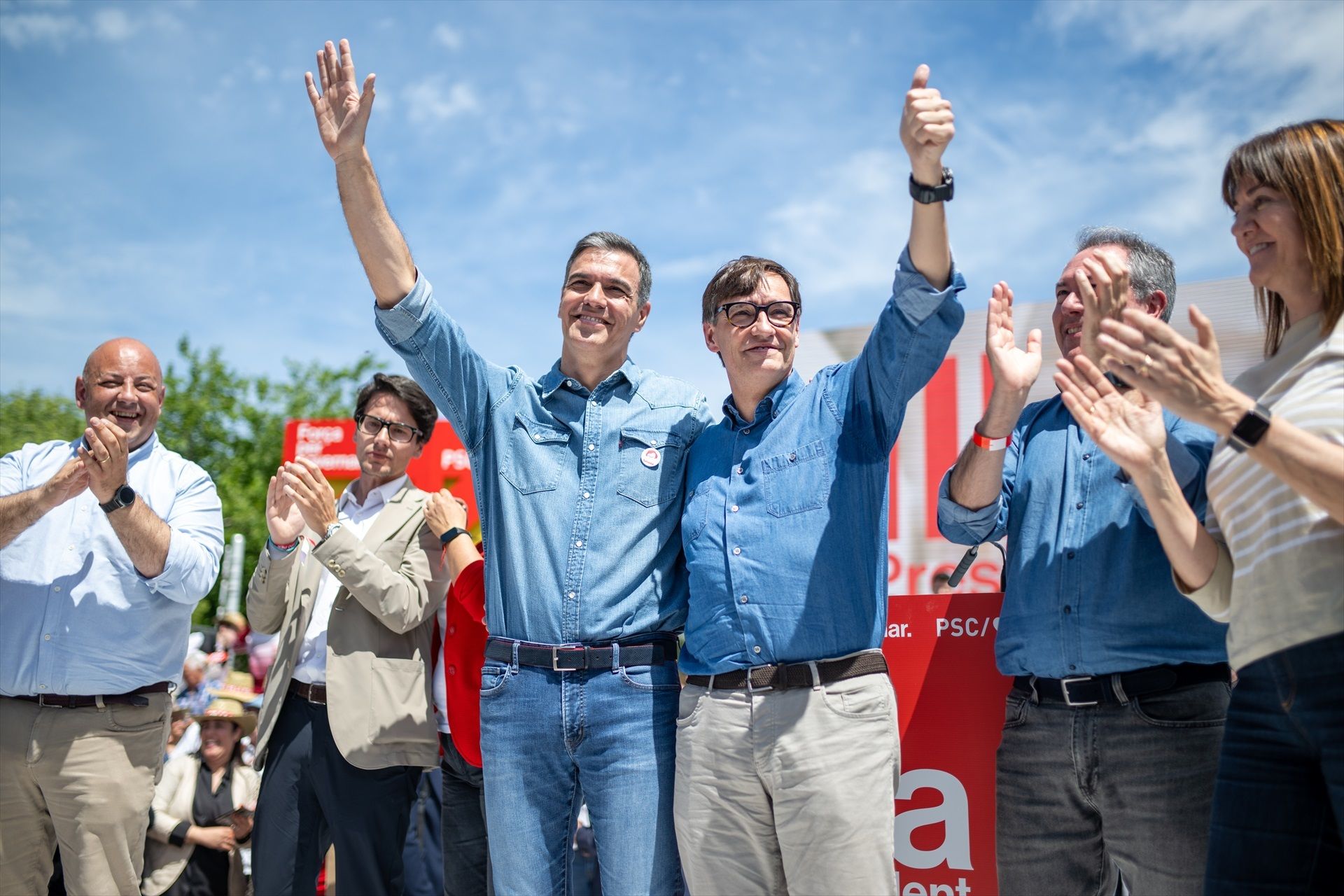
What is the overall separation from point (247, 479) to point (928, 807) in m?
36.0

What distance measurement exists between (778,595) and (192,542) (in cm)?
230

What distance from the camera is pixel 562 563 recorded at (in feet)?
8.96

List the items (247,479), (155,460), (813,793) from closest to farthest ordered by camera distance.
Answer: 1. (813,793)
2. (155,460)
3. (247,479)

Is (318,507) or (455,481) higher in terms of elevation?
(455,481)

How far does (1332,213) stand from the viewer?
1.98 meters

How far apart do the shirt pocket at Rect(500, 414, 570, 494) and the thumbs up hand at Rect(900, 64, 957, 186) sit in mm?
1239

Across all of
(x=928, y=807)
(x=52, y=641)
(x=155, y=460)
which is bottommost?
(x=928, y=807)

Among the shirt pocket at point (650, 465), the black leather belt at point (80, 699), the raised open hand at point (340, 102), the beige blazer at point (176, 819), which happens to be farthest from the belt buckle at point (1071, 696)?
the beige blazer at point (176, 819)

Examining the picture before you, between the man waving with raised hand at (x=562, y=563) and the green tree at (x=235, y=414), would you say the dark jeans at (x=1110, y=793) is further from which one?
the green tree at (x=235, y=414)

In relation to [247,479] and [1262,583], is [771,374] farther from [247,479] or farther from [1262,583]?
[247,479]

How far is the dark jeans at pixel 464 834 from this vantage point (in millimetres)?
3508

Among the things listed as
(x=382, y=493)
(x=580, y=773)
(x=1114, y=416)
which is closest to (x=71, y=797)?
(x=382, y=493)

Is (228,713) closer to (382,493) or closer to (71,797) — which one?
(71,797)

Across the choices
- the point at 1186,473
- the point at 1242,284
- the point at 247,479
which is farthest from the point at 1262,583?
the point at 247,479
